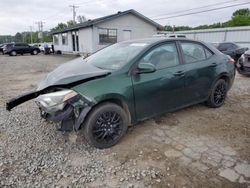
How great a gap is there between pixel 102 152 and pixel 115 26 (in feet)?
57.4

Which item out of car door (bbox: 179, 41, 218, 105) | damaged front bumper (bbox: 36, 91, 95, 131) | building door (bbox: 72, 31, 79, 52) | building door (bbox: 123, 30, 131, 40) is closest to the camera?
damaged front bumper (bbox: 36, 91, 95, 131)

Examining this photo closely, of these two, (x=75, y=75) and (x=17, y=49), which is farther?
(x=17, y=49)

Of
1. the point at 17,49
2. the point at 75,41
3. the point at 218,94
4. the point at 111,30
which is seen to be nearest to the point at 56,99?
the point at 218,94

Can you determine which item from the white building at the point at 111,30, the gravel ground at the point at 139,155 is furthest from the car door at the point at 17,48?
the gravel ground at the point at 139,155

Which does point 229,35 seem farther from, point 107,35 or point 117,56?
point 117,56

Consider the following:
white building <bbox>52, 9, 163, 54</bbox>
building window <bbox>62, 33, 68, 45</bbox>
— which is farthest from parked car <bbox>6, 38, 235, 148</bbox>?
building window <bbox>62, 33, 68, 45</bbox>

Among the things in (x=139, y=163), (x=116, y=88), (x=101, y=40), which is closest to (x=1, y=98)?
(x=116, y=88)

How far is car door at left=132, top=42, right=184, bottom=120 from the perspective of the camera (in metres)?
3.11

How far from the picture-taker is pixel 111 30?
1894cm

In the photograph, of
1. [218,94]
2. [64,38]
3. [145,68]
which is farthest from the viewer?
[64,38]

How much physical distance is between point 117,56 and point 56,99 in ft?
4.19

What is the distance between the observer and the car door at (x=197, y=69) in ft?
12.1

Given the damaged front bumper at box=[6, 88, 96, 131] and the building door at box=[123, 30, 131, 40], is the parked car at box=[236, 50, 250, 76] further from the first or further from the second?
the building door at box=[123, 30, 131, 40]

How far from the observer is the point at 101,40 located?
1873 cm
